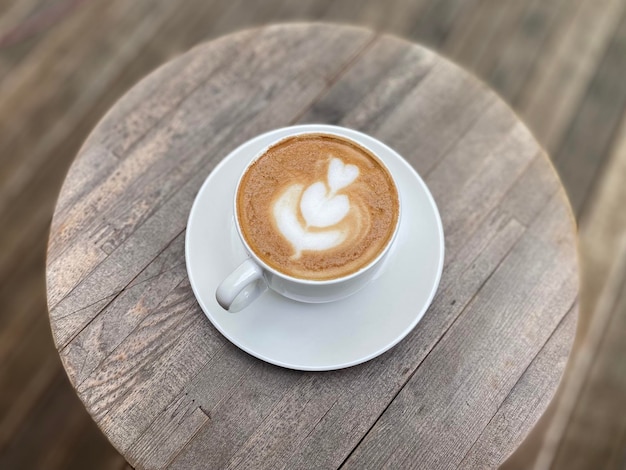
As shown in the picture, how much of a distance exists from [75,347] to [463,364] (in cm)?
64

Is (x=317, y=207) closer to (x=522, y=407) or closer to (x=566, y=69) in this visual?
(x=522, y=407)

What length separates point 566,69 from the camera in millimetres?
1921

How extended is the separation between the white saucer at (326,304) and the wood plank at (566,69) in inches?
42.9

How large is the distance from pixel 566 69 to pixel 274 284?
1.59m

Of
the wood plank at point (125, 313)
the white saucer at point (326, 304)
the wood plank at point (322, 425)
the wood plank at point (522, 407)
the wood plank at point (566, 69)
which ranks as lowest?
the wood plank at point (566, 69)

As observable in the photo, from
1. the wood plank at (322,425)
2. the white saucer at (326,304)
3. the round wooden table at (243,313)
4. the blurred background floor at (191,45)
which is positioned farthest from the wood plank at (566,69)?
the wood plank at (322,425)

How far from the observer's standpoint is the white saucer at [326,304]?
0.87 metres

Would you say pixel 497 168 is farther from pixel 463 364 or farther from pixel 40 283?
pixel 40 283

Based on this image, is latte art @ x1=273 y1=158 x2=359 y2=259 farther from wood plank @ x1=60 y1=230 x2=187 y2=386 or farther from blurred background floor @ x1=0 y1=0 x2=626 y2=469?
blurred background floor @ x1=0 y1=0 x2=626 y2=469

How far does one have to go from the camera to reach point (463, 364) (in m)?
0.92

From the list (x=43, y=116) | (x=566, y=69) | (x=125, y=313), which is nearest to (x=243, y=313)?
(x=125, y=313)

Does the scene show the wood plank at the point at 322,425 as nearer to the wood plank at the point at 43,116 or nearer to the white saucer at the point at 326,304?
the white saucer at the point at 326,304

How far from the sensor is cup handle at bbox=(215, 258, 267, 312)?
0.78 meters

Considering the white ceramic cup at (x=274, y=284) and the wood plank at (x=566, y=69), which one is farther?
the wood plank at (x=566, y=69)
